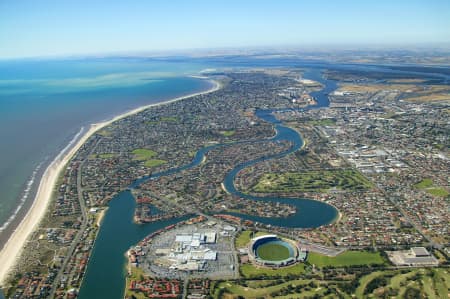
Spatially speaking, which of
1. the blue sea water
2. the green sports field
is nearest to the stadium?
the green sports field

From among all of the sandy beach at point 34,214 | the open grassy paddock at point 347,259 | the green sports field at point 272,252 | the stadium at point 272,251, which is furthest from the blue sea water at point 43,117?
the open grassy paddock at point 347,259

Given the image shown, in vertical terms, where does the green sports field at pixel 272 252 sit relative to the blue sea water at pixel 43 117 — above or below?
below

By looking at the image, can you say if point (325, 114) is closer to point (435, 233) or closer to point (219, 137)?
point (219, 137)

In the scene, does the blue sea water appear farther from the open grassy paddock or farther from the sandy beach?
the open grassy paddock

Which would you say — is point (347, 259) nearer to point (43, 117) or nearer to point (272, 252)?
point (272, 252)

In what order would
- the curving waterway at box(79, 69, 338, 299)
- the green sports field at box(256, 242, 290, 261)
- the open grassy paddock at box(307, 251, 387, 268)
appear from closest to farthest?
the curving waterway at box(79, 69, 338, 299)
the open grassy paddock at box(307, 251, 387, 268)
the green sports field at box(256, 242, 290, 261)

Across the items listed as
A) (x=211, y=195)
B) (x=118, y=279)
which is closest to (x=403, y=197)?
(x=211, y=195)

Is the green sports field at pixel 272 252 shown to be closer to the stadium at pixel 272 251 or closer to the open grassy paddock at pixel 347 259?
the stadium at pixel 272 251

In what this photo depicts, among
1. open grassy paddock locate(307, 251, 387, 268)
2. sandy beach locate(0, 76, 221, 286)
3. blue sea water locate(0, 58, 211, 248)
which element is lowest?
open grassy paddock locate(307, 251, 387, 268)

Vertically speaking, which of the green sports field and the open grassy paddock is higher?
the green sports field

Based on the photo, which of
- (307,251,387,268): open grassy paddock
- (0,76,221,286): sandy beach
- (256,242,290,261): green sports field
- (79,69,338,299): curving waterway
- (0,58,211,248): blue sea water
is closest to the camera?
(79,69,338,299): curving waterway
